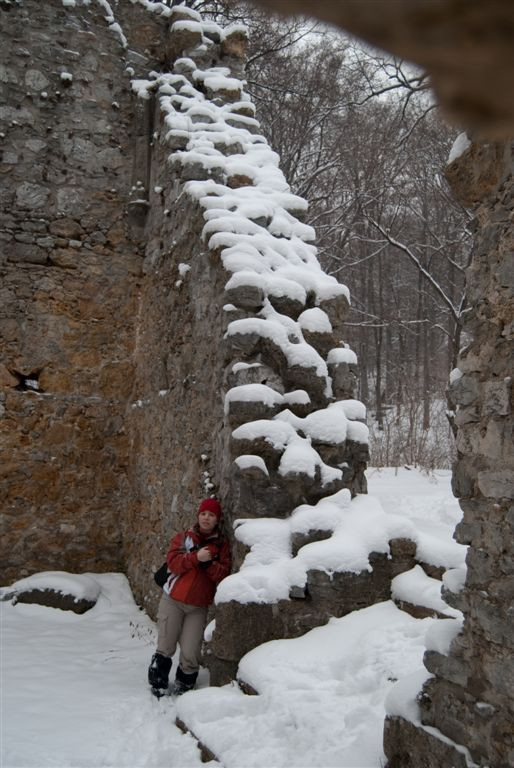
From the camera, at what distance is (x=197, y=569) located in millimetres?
4176

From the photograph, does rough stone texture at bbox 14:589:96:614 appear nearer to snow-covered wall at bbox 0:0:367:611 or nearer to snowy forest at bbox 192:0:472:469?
snow-covered wall at bbox 0:0:367:611

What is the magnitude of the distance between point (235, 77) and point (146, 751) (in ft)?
21.2

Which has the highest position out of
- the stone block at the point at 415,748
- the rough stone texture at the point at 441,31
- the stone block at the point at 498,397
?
the rough stone texture at the point at 441,31

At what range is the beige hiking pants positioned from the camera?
4.15m

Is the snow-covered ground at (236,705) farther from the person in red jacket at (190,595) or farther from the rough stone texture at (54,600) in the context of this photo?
the rough stone texture at (54,600)

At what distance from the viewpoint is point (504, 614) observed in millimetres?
2350

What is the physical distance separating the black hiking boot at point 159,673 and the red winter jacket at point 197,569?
40cm

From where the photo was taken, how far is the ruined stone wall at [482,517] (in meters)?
2.36

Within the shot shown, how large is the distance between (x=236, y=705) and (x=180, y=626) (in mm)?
1051

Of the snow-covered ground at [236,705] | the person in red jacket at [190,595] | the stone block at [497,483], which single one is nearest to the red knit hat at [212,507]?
the person in red jacket at [190,595]

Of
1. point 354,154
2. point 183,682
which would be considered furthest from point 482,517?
point 354,154

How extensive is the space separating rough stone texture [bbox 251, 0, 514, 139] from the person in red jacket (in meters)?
3.77

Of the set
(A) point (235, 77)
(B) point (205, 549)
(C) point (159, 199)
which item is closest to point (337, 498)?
(B) point (205, 549)

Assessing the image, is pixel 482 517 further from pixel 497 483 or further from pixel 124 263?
pixel 124 263
